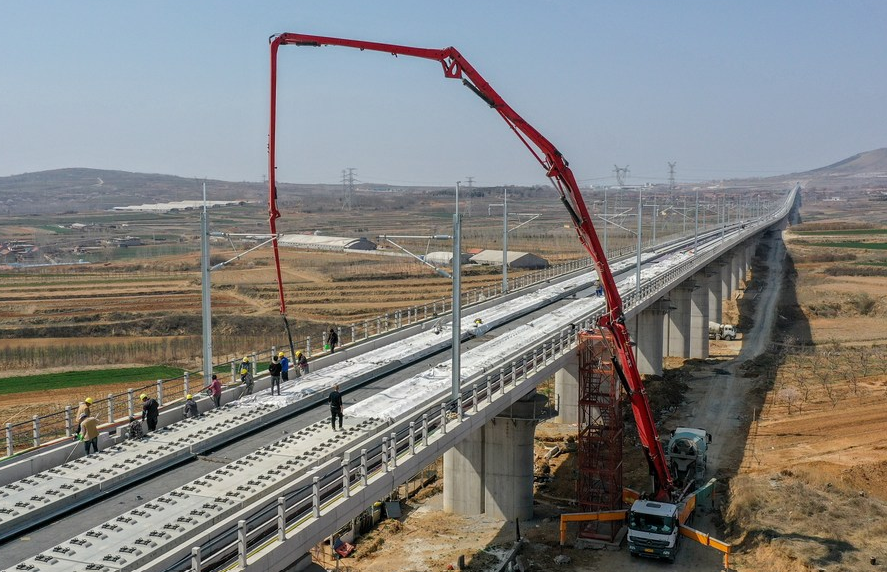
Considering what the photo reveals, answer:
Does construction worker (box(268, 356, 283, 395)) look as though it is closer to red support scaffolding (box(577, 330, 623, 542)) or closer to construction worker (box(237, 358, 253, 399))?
construction worker (box(237, 358, 253, 399))

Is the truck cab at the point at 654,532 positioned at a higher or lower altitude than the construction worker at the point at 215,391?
lower

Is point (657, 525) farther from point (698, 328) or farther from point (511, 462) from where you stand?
point (698, 328)

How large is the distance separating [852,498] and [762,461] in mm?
7177

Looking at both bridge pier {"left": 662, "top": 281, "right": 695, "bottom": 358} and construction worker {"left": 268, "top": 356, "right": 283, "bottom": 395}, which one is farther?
bridge pier {"left": 662, "top": 281, "right": 695, "bottom": 358}

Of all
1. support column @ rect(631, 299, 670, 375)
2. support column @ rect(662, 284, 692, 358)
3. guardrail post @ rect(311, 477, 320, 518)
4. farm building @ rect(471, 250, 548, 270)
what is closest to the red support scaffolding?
guardrail post @ rect(311, 477, 320, 518)

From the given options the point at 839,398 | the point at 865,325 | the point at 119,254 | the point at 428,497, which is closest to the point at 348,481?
the point at 428,497

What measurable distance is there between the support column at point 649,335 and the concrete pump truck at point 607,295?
2745cm

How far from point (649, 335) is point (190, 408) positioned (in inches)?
1683

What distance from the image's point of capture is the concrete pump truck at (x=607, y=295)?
103 feet

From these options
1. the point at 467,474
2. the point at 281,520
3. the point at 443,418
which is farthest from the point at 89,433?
the point at 467,474

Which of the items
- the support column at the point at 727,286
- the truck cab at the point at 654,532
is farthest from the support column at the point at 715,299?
the truck cab at the point at 654,532

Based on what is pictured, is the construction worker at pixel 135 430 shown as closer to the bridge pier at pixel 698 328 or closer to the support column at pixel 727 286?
the bridge pier at pixel 698 328

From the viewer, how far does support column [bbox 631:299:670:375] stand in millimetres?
63156

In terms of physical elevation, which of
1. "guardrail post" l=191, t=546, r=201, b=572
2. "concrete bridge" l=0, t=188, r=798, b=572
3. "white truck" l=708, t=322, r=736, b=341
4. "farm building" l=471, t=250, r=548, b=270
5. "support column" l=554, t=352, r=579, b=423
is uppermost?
"guardrail post" l=191, t=546, r=201, b=572
